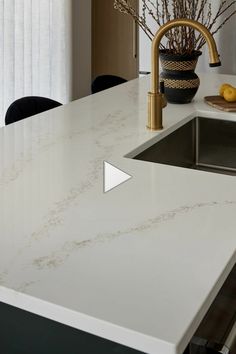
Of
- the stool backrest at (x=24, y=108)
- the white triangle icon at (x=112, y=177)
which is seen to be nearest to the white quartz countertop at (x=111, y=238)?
the white triangle icon at (x=112, y=177)

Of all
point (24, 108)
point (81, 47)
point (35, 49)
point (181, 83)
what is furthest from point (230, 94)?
point (81, 47)

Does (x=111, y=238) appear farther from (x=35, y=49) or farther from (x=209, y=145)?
(x=35, y=49)

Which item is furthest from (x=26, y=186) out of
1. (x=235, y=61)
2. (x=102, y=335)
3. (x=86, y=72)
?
(x=86, y=72)

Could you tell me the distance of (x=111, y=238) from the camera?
3.97ft

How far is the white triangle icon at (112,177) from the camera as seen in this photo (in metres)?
1.50

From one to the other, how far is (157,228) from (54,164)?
1.55ft

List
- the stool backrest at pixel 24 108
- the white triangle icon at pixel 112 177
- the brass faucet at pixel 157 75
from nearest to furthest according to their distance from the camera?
the white triangle icon at pixel 112 177 < the brass faucet at pixel 157 75 < the stool backrest at pixel 24 108

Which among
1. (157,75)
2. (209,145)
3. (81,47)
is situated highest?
(157,75)

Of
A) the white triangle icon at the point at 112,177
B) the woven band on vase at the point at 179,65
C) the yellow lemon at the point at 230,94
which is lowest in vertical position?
the white triangle icon at the point at 112,177

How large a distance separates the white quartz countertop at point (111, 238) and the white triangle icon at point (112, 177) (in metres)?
0.02

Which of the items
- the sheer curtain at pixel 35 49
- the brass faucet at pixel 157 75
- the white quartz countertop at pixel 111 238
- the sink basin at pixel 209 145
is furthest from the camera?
the sheer curtain at pixel 35 49

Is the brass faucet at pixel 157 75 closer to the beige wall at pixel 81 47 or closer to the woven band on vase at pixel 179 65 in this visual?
the woven band on vase at pixel 179 65

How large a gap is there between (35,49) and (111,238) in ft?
13.1

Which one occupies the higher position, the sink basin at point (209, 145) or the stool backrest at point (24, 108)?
the stool backrest at point (24, 108)
